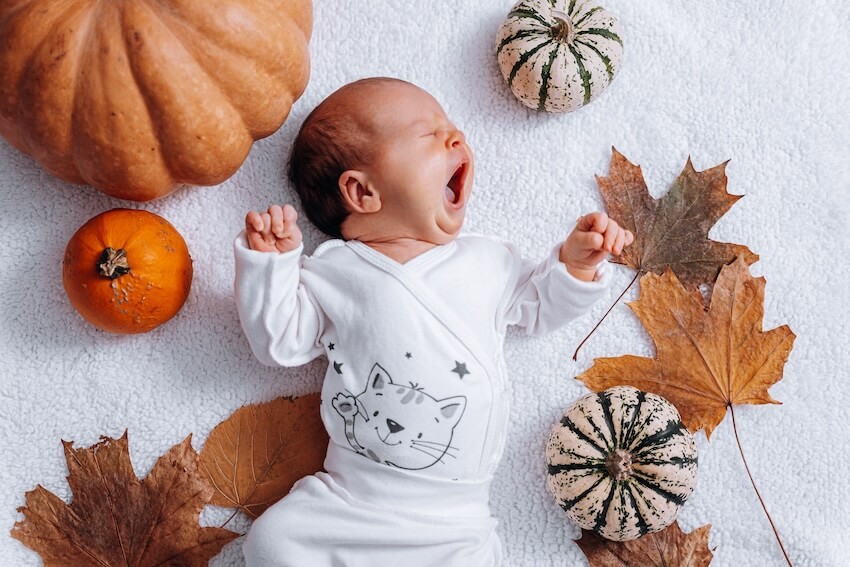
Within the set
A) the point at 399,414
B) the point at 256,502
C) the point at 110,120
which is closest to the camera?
the point at 110,120

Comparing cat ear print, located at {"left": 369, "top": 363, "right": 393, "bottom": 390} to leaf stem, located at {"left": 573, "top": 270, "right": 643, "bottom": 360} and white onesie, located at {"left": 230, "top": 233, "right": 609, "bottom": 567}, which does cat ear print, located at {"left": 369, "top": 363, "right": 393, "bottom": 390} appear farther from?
leaf stem, located at {"left": 573, "top": 270, "right": 643, "bottom": 360}

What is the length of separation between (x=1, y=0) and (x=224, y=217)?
2.30 feet

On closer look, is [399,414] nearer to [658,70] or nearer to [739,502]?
[739,502]

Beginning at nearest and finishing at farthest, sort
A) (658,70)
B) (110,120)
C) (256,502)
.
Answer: (110,120) < (256,502) < (658,70)

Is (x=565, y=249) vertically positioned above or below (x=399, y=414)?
above

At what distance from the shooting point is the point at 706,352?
206 centimetres

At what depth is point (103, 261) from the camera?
1799 mm

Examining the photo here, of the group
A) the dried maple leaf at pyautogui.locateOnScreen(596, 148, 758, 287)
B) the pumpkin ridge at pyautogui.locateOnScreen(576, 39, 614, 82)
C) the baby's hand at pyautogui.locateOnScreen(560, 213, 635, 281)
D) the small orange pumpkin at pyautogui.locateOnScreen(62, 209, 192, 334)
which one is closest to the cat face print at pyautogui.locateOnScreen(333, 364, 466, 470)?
the baby's hand at pyautogui.locateOnScreen(560, 213, 635, 281)

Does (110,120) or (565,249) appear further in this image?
(565,249)

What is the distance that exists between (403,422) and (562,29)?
3.37 feet

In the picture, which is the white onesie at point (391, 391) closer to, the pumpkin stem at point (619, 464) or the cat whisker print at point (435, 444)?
the cat whisker print at point (435, 444)

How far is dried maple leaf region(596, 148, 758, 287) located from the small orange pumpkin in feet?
3.69

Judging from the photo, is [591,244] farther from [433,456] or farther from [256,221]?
[256,221]

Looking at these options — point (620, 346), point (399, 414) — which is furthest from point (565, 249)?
point (399, 414)
